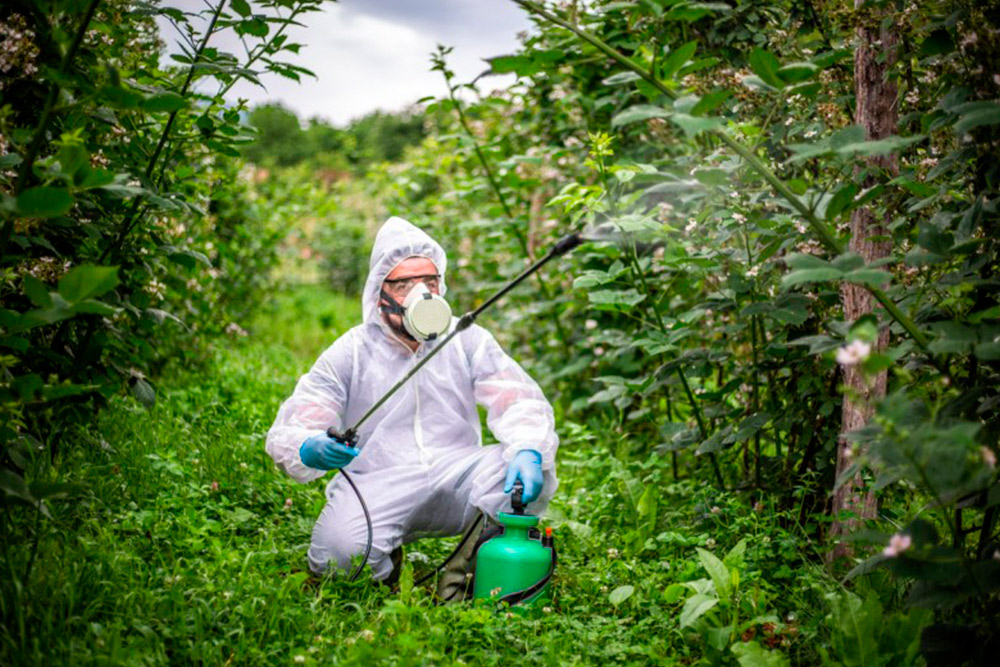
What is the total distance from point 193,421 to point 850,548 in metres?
2.64

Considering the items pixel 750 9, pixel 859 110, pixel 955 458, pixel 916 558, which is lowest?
pixel 916 558

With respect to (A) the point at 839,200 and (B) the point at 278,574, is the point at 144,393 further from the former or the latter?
(A) the point at 839,200

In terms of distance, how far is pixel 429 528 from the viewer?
278cm

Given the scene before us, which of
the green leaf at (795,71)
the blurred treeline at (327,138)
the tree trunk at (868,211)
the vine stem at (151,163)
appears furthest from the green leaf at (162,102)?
the blurred treeline at (327,138)

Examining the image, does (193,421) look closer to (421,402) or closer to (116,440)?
(116,440)

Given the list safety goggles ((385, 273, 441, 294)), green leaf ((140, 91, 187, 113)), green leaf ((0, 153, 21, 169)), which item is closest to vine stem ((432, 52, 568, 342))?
safety goggles ((385, 273, 441, 294))

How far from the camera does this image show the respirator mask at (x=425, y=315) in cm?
261

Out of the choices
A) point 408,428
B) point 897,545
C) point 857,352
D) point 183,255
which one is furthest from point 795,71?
point 183,255

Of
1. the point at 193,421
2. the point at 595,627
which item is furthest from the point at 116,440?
the point at 595,627

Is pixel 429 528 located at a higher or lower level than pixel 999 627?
lower

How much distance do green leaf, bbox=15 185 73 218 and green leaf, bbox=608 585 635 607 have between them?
5.56 feet

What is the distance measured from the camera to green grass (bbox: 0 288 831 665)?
193 cm

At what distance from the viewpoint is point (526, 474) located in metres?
2.49

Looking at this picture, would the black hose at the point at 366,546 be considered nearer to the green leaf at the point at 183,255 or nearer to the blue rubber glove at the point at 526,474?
the blue rubber glove at the point at 526,474
